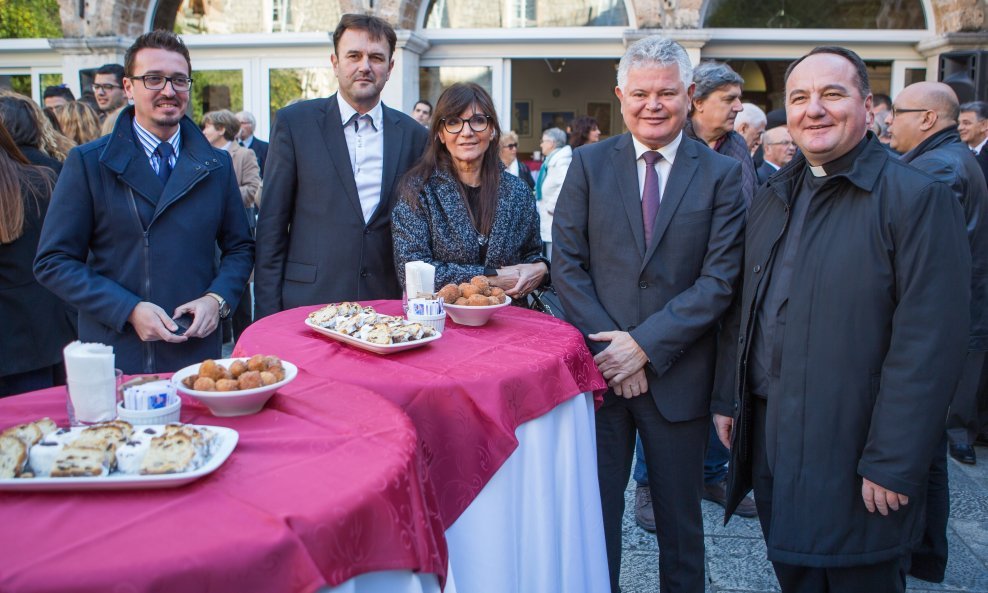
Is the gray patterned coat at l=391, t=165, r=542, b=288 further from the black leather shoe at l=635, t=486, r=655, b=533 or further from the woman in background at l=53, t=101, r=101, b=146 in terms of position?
the woman in background at l=53, t=101, r=101, b=146

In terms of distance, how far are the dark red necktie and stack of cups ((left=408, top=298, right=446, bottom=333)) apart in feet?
2.48

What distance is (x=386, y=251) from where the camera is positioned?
3.11 m

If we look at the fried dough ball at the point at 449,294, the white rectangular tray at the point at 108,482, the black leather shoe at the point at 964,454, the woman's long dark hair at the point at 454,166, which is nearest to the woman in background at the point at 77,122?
the woman's long dark hair at the point at 454,166

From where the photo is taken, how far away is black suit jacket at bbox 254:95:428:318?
3.03 m

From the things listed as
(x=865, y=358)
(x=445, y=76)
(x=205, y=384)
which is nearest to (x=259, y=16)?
(x=445, y=76)

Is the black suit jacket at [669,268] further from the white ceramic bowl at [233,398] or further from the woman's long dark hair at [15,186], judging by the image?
the woman's long dark hair at [15,186]

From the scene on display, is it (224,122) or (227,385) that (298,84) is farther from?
(227,385)

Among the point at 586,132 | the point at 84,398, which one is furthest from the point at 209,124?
the point at 84,398

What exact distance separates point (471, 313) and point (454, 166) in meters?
0.81

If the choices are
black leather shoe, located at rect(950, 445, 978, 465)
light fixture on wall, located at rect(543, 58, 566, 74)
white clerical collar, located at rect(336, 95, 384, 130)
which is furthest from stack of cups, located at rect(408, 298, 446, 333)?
light fixture on wall, located at rect(543, 58, 566, 74)

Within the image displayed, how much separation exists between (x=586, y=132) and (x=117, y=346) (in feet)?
21.7

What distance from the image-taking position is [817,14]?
31.6 ft

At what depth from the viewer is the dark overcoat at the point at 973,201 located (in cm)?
369

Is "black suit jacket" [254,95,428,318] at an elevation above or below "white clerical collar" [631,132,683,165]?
below
